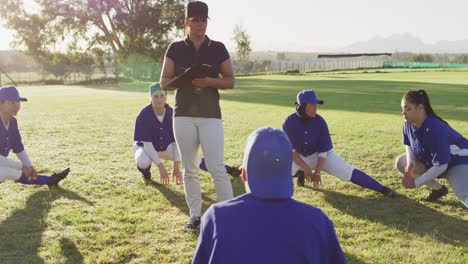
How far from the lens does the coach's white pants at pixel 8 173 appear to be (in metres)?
5.67

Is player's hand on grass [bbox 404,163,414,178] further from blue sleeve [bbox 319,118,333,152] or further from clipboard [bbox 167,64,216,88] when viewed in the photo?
clipboard [bbox 167,64,216,88]

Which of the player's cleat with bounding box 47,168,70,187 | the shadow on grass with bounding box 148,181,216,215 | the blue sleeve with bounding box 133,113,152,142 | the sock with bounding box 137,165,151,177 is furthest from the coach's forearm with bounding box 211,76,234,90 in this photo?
the player's cleat with bounding box 47,168,70,187

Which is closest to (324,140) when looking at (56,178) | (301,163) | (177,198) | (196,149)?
(301,163)

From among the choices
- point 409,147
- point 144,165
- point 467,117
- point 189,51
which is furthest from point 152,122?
point 467,117

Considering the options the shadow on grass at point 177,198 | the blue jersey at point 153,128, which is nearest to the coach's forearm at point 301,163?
the shadow on grass at point 177,198

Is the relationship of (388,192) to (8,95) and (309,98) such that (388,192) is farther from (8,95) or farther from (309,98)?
(8,95)

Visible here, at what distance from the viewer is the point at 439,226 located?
16.2 ft

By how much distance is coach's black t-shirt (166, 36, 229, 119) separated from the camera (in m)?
4.52

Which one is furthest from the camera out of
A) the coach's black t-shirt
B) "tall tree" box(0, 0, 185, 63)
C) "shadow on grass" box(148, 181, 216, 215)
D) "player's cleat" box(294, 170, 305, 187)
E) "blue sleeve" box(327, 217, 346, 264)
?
"tall tree" box(0, 0, 185, 63)

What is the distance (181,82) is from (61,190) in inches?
114

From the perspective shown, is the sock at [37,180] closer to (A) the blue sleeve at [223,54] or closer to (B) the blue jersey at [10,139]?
(B) the blue jersey at [10,139]

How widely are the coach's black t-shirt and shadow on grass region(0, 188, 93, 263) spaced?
165 centimetres

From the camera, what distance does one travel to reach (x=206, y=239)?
1994 mm

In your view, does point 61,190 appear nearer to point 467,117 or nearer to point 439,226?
point 439,226
